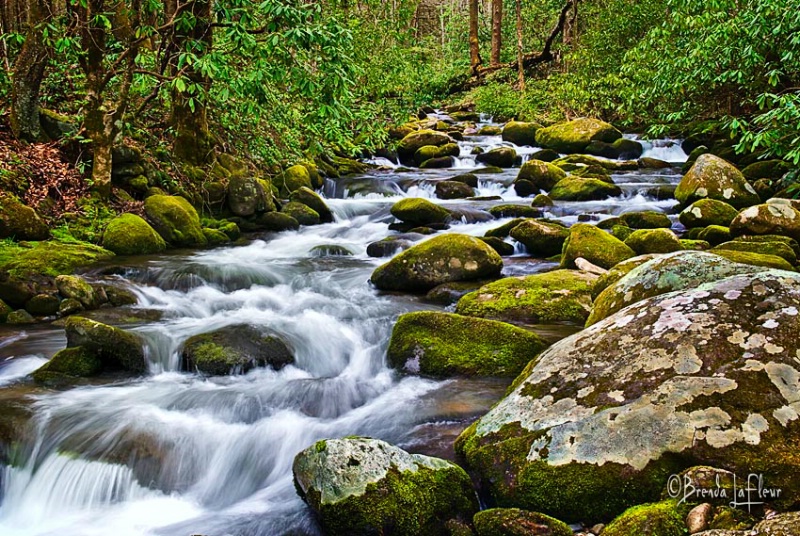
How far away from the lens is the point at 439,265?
8242 millimetres

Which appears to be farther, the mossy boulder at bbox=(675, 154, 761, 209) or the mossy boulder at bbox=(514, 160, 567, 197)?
the mossy boulder at bbox=(514, 160, 567, 197)

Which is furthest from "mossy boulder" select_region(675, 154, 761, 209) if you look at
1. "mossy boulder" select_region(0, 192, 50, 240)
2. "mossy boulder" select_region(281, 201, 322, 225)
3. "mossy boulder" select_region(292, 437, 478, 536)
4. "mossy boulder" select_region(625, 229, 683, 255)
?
"mossy boulder" select_region(0, 192, 50, 240)

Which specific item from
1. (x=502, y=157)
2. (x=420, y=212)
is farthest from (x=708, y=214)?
(x=502, y=157)

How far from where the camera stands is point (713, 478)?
2.76 metres

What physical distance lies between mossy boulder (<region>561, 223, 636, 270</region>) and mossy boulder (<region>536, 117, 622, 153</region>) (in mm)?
11274

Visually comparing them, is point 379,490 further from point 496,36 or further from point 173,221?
point 496,36

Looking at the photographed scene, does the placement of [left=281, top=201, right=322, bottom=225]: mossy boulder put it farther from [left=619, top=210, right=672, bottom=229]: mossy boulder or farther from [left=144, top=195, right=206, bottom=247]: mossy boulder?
[left=619, top=210, right=672, bottom=229]: mossy boulder

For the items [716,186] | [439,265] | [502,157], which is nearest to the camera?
[439,265]

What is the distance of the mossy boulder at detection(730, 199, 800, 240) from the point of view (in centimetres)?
870

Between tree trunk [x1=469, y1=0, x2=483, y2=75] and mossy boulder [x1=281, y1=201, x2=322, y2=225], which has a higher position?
tree trunk [x1=469, y1=0, x2=483, y2=75]

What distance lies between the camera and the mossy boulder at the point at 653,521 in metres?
2.58

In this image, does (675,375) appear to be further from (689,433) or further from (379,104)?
(379,104)

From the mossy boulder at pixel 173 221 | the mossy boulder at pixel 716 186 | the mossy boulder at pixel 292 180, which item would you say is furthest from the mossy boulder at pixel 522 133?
the mossy boulder at pixel 173 221
